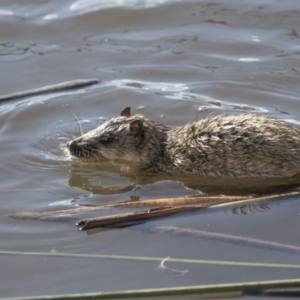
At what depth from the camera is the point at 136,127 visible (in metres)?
8.70

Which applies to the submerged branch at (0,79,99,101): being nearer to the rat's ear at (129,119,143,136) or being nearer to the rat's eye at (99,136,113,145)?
the rat's eye at (99,136,113,145)

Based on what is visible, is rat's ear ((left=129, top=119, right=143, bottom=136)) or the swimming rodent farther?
rat's ear ((left=129, top=119, right=143, bottom=136))

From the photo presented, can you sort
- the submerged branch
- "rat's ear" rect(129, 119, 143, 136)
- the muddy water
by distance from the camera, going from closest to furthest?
the muddy water
"rat's ear" rect(129, 119, 143, 136)
the submerged branch

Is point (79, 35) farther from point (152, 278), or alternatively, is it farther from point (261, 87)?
point (152, 278)

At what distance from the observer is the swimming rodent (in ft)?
25.7

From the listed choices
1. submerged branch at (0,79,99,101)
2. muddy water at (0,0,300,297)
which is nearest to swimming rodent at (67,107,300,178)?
muddy water at (0,0,300,297)

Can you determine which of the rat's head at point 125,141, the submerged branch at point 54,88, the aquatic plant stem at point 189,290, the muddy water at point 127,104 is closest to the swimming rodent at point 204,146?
the rat's head at point 125,141

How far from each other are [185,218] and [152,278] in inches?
40.4

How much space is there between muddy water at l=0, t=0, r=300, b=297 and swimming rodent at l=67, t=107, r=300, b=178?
0.86 ft

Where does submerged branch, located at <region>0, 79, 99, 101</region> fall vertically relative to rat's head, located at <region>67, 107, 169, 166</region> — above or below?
above

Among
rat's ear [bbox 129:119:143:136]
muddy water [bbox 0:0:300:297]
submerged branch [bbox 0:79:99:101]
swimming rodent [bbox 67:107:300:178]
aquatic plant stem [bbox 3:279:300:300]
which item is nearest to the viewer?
aquatic plant stem [bbox 3:279:300:300]

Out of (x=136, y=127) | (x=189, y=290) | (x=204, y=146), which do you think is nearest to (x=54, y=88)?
(x=136, y=127)

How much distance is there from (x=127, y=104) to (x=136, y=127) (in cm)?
140

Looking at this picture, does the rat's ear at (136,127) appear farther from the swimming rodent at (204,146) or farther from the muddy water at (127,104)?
the muddy water at (127,104)
